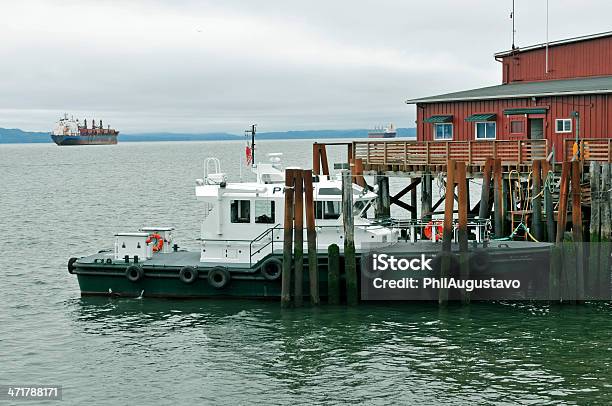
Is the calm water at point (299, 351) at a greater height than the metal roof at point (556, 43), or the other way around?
the metal roof at point (556, 43)

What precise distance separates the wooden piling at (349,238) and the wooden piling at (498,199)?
4.75 meters

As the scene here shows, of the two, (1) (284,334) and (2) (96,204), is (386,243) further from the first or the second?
(2) (96,204)

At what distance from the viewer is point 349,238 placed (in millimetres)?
26438

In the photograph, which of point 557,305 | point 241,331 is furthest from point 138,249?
point 557,305

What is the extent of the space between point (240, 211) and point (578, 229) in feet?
33.2

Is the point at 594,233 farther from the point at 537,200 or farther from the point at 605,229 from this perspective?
the point at 537,200

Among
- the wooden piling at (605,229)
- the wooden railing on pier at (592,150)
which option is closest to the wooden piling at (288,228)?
the wooden piling at (605,229)

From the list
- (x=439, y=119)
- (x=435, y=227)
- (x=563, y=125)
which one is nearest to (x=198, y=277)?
(x=435, y=227)

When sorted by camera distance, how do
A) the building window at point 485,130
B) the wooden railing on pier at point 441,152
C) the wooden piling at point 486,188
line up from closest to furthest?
the wooden piling at point 486,188, the wooden railing on pier at point 441,152, the building window at point 485,130

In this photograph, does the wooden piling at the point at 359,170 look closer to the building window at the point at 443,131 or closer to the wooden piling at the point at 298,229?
the building window at the point at 443,131

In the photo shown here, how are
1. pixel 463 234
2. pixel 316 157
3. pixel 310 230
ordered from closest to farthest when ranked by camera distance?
1. pixel 463 234
2. pixel 310 230
3. pixel 316 157

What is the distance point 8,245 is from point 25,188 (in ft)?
184

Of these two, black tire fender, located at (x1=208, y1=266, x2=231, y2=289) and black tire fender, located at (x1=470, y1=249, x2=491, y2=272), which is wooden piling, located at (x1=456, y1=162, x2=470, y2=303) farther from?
black tire fender, located at (x1=208, y1=266, x2=231, y2=289)

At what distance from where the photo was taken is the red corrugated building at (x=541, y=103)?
1299 inches
